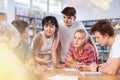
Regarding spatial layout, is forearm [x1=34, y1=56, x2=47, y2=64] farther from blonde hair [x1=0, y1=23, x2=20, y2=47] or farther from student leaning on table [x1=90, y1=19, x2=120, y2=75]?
blonde hair [x1=0, y1=23, x2=20, y2=47]

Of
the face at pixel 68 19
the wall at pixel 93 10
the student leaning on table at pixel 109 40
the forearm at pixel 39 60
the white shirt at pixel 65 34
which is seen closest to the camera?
the student leaning on table at pixel 109 40

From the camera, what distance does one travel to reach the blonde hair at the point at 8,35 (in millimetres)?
465

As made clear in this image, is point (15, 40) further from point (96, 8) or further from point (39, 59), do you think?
point (96, 8)

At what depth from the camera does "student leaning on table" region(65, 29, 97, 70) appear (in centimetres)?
244

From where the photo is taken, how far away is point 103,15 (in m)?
7.39

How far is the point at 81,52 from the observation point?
2.47 m

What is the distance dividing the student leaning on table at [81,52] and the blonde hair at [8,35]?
75.2 inches

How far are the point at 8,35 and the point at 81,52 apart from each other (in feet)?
6.64

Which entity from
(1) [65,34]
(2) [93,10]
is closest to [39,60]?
(1) [65,34]

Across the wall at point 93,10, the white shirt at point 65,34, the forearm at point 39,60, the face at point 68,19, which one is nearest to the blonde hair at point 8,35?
the forearm at point 39,60

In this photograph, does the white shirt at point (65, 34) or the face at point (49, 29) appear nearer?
the face at point (49, 29)

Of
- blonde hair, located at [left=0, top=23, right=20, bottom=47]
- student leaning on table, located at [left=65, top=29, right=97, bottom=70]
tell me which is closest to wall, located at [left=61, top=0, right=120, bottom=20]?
student leaning on table, located at [left=65, top=29, right=97, bottom=70]

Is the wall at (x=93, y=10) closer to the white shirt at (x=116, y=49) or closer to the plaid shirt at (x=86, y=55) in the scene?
the plaid shirt at (x=86, y=55)

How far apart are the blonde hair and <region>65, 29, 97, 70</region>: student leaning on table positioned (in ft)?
6.26
